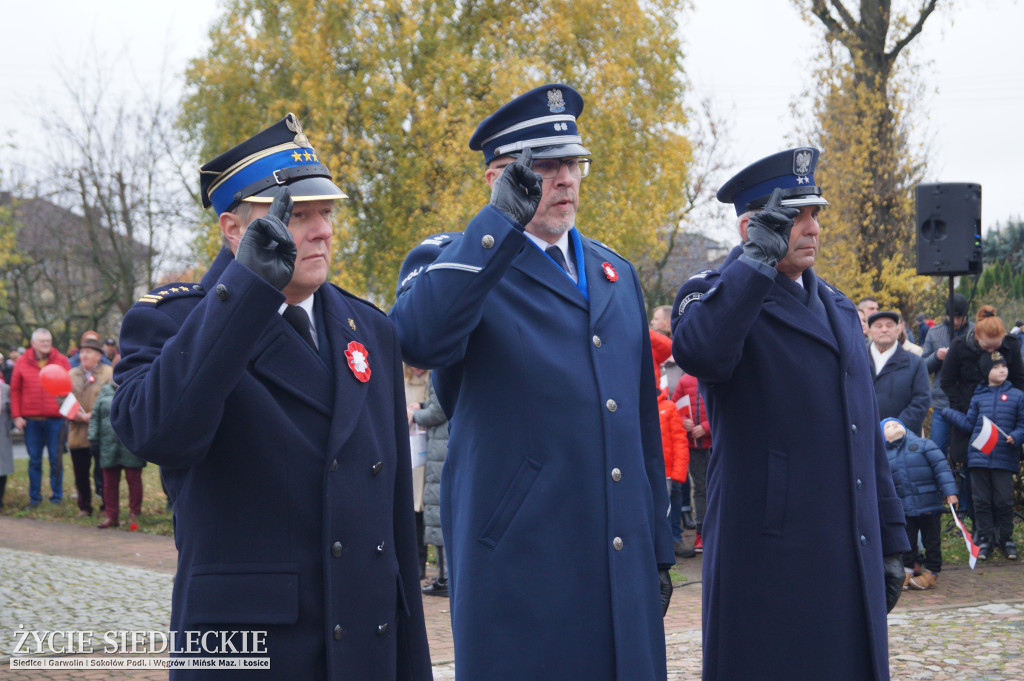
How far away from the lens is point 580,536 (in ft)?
9.49

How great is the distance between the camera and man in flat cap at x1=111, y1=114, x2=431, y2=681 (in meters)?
2.29

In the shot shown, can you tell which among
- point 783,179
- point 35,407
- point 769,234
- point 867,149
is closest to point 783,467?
point 769,234

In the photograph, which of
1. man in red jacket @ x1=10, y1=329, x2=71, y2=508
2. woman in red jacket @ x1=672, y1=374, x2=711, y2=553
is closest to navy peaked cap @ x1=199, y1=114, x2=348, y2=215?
woman in red jacket @ x1=672, y1=374, x2=711, y2=553

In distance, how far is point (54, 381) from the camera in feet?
45.2

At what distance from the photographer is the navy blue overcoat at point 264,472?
228 cm

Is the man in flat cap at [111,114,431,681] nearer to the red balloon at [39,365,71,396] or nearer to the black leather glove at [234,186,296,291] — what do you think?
the black leather glove at [234,186,296,291]

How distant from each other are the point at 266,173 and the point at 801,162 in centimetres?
195

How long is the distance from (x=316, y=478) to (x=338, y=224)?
61.8 ft

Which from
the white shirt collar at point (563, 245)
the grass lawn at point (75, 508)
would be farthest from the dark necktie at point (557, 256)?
the grass lawn at point (75, 508)

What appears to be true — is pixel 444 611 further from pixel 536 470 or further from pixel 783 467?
pixel 536 470

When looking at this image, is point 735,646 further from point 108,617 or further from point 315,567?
point 108,617

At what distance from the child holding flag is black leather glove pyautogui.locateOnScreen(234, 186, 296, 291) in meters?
8.69

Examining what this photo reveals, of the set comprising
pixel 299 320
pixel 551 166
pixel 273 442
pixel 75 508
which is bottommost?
pixel 75 508

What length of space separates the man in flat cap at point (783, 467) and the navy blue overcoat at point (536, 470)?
54cm
